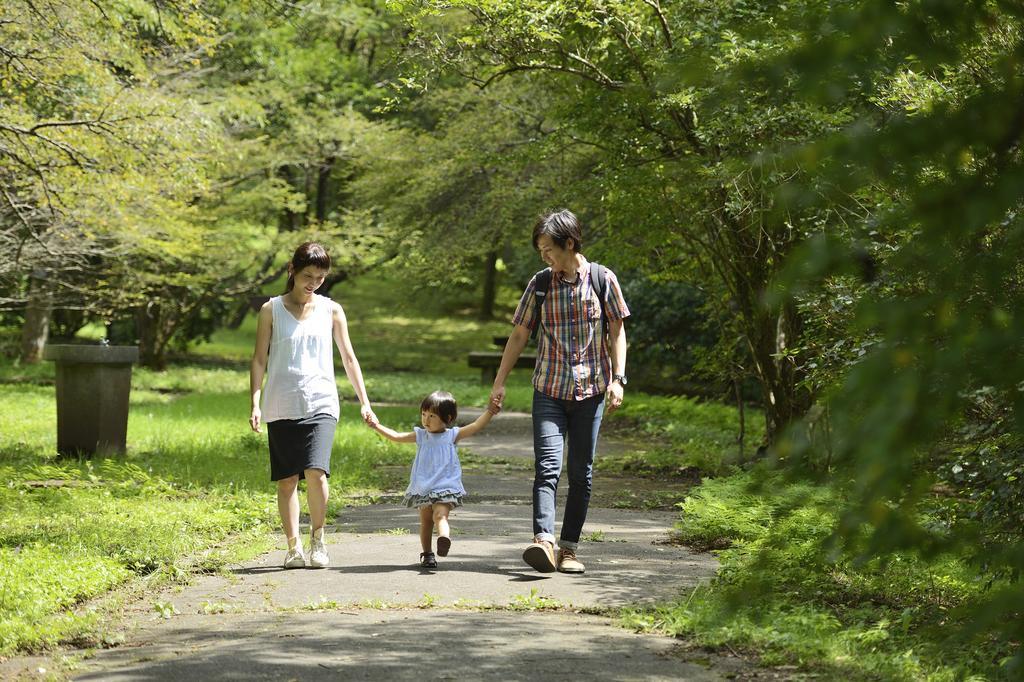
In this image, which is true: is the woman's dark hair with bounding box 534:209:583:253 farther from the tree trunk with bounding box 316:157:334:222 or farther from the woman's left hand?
the tree trunk with bounding box 316:157:334:222

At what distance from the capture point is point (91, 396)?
12117 mm

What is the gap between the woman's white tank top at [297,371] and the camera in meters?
7.23

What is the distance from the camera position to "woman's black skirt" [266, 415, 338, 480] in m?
7.20

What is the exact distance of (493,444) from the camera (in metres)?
15.8

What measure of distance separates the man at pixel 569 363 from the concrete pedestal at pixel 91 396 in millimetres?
6304

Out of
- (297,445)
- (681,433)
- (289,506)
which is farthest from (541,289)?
(681,433)

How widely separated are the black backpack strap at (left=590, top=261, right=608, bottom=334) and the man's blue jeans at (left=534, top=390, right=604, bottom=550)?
0.46 m

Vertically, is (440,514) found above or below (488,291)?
below

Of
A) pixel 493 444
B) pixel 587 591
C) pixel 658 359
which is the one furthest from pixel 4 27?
pixel 658 359

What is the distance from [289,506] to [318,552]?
1.13 ft

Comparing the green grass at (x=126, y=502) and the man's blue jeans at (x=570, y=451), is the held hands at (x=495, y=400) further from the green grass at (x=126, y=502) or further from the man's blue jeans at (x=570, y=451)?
the green grass at (x=126, y=502)

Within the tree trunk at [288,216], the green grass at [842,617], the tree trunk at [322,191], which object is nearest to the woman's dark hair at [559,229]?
the green grass at [842,617]

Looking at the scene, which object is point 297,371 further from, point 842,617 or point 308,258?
point 842,617

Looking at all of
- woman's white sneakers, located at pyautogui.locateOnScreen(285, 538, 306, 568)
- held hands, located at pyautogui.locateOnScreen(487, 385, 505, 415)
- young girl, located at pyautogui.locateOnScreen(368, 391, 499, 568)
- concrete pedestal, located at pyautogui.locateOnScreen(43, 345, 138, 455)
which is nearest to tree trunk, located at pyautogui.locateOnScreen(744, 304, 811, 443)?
held hands, located at pyautogui.locateOnScreen(487, 385, 505, 415)
